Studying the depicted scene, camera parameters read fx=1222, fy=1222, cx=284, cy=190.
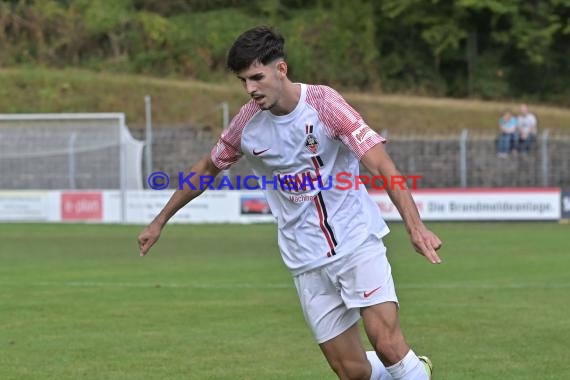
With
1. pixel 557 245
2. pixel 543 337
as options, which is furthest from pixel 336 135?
pixel 557 245

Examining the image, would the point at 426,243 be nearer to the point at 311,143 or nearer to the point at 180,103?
the point at 311,143

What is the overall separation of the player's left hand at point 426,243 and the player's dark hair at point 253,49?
116cm

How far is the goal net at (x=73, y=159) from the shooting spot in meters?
30.1

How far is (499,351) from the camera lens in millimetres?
9570

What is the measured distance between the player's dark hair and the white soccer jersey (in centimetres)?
34

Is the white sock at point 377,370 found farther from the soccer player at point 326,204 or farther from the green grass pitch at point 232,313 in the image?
the green grass pitch at point 232,313

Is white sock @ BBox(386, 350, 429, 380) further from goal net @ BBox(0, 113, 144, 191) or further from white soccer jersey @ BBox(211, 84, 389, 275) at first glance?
goal net @ BBox(0, 113, 144, 191)

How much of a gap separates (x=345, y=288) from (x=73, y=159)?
80.2 ft

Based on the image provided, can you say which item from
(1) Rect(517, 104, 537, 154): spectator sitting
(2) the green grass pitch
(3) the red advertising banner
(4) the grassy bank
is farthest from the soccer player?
(4) the grassy bank

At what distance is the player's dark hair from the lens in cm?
611

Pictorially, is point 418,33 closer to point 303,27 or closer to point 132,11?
point 303,27

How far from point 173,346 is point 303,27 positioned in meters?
38.4

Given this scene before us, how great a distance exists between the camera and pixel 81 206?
29953 millimetres

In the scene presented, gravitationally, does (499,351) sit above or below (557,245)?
above
